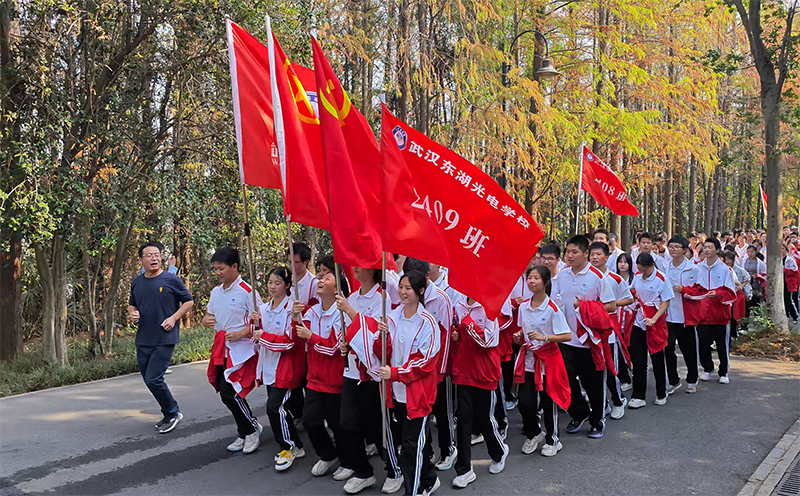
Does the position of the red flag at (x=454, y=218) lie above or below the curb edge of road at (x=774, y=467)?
above

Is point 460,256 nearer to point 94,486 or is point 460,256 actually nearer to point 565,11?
point 94,486

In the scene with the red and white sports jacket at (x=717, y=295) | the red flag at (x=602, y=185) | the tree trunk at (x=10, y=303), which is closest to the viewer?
the red and white sports jacket at (x=717, y=295)

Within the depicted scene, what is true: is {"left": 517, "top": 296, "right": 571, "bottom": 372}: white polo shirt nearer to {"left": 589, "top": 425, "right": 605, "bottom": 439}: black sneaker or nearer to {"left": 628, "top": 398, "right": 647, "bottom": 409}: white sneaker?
{"left": 589, "top": 425, "right": 605, "bottom": 439}: black sneaker

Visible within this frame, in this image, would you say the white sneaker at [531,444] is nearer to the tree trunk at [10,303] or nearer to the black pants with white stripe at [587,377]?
the black pants with white stripe at [587,377]

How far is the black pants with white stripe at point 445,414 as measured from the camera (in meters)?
5.53

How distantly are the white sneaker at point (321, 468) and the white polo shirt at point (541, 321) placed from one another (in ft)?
6.59

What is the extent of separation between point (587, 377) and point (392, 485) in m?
2.48

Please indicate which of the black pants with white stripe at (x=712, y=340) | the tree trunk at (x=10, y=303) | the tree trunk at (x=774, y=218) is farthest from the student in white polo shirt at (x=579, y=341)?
the tree trunk at (x=10, y=303)

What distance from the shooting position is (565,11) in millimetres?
16703

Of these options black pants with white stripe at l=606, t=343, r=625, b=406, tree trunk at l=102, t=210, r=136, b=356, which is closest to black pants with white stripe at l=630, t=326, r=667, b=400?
black pants with white stripe at l=606, t=343, r=625, b=406

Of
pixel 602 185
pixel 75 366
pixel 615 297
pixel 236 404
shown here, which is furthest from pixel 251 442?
pixel 602 185

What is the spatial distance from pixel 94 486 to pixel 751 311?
11928mm

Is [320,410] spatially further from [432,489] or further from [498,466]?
[498,466]

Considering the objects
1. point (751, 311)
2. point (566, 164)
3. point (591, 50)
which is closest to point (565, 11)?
point (591, 50)
